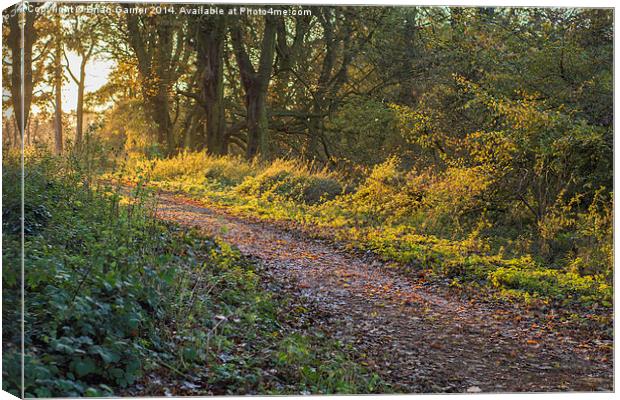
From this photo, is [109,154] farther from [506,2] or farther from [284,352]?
[506,2]

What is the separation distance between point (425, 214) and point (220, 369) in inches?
98.2

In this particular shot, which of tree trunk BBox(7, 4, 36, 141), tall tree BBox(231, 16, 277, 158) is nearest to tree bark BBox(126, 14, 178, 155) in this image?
tall tree BBox(231, 16, 277, 158)

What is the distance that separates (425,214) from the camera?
6820 millimetres

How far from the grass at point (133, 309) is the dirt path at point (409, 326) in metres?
0.20

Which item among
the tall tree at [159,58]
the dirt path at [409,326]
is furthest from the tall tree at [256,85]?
the dirt path at [409,326]

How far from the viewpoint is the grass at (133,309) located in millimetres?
4570

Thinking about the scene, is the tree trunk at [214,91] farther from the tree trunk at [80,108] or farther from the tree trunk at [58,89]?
the tree trunk at [58,89]

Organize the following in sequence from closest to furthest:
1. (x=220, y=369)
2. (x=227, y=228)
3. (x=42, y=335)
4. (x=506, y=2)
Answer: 1. (x=42, y=335)
2. (x=220, y=369)
3. (x=506, y=2)
4. (x=227, y=228)

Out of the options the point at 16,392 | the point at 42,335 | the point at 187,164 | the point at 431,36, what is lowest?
the point at 16,392

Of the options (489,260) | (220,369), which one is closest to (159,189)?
(220,369)

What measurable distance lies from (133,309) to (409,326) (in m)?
2.06

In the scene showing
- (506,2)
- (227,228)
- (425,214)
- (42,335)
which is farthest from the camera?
(425,214)

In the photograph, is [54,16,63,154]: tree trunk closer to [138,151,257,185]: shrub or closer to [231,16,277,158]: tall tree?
[138,151,257,185]: shrub

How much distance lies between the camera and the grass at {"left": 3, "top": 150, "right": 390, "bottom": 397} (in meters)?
4.57
